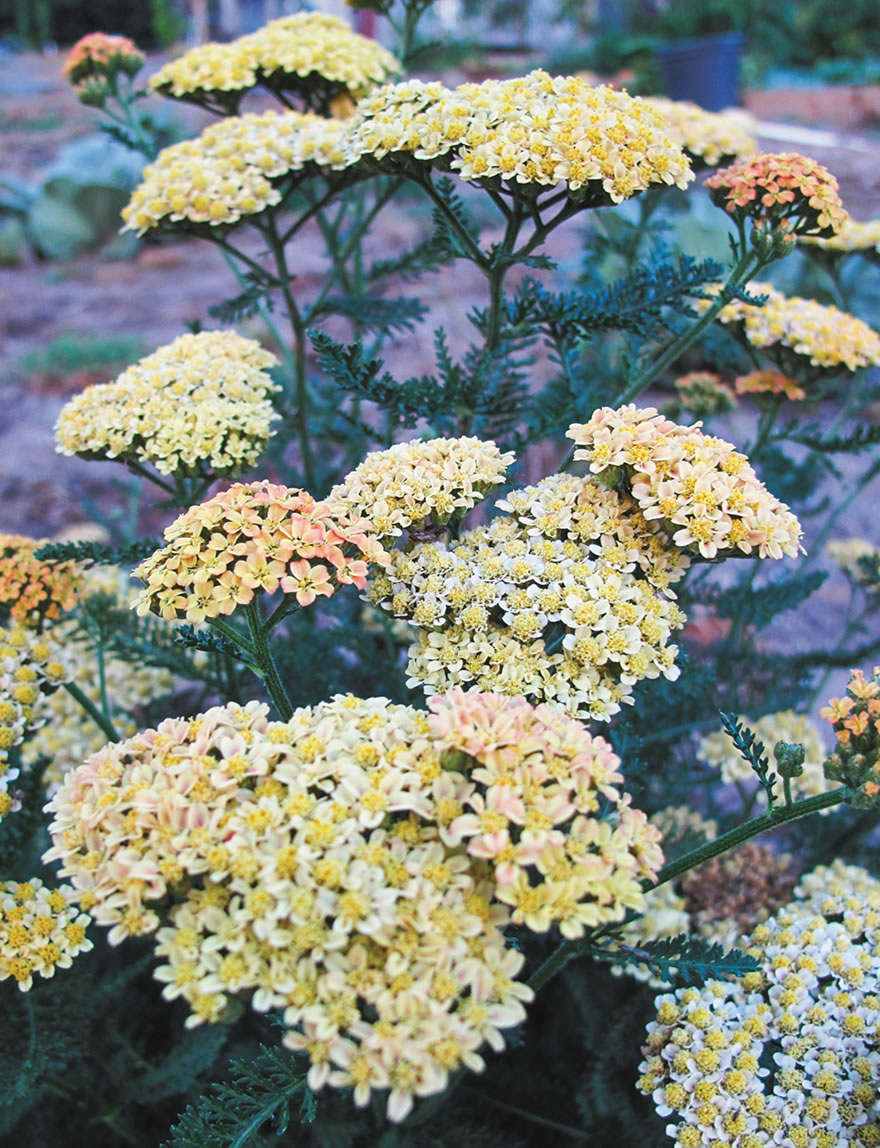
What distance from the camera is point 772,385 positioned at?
227 centimetres

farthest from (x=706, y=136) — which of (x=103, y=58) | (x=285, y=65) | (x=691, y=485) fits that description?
(x=103, y=58)

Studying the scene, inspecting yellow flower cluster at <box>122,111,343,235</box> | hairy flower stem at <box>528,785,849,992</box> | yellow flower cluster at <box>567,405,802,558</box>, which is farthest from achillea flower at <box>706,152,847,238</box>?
hairy flower stem at <box>528,785,849,992</box>

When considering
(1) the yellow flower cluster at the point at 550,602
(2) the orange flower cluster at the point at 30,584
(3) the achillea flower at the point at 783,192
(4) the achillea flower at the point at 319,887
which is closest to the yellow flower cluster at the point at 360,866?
(4) the achillea flower at the point at 319,887

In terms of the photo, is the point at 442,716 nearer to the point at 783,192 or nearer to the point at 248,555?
the point at 248,555

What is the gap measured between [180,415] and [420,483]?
1.95ft

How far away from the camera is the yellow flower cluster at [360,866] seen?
1049 mm

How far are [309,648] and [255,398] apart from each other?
0.69 metres

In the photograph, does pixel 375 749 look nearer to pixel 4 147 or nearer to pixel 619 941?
pixel 619 941

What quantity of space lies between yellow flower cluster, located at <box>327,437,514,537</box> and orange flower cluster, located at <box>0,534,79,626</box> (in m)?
0.69

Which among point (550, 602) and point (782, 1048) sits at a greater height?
point (550, 602)

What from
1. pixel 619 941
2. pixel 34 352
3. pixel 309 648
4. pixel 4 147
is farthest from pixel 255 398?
pixel 4 147

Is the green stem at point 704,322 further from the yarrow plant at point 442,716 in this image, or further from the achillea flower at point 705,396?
the achillea flower at point 705,396

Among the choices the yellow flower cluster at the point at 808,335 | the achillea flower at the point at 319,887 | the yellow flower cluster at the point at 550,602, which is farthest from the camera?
the yellow flower cluster at the point at 808,335

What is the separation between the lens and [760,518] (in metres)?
1.45
